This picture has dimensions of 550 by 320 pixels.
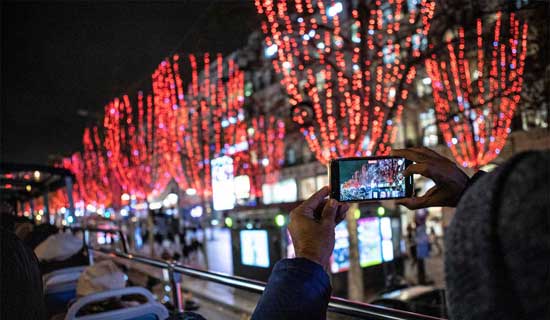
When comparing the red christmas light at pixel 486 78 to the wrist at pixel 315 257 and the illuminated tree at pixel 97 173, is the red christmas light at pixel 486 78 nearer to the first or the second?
the wrist at pixel 315 257

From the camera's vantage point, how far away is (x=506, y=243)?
0.71 meters

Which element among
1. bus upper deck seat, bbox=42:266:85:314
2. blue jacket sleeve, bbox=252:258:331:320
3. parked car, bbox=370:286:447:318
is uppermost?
blue jacket sleeve, bbox=252:258:331:320

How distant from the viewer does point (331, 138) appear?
10000 mm

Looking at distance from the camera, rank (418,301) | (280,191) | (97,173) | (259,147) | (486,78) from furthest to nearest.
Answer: (280,191), (97,173), (259,147), (486,78), (418,301)

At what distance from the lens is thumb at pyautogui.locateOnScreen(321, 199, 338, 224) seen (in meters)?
1.15

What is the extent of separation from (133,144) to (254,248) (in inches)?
598

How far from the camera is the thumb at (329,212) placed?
1.15 m

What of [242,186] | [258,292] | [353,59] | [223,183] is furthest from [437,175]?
[242,186]

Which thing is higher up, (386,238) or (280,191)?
(280,191)

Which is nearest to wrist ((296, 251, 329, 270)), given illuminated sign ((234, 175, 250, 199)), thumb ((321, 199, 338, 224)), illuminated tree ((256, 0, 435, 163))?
thumb ((321, 199, 338, 224))

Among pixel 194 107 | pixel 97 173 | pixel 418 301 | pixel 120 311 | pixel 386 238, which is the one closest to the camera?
pixel 120 311

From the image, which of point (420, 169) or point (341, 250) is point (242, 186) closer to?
point (341, 250)

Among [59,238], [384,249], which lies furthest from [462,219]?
[384,249]

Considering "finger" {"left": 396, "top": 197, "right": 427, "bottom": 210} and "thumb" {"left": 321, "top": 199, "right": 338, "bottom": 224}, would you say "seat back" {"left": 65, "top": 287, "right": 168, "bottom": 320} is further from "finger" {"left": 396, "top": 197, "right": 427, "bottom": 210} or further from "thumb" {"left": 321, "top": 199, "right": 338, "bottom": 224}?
"thumb" {"left": 321, "top": 199, "right": 338, "bottom": 224}
